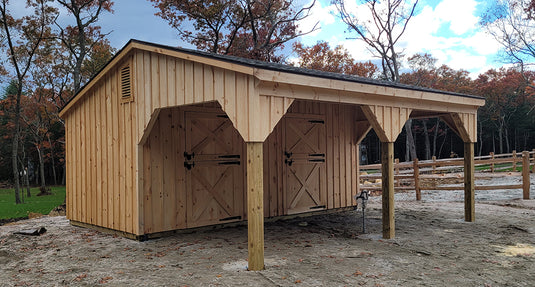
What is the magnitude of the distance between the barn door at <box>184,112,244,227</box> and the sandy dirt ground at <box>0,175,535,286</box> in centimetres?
37

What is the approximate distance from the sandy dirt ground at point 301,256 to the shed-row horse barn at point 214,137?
1.55ft

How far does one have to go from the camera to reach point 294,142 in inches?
380

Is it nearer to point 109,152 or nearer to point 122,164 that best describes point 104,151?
point 109,152

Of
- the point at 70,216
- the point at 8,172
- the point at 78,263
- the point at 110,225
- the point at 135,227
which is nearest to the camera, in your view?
the point at 78,263

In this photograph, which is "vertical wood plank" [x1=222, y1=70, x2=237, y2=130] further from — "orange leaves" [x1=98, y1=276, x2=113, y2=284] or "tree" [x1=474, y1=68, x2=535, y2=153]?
"tree" [x1=474, y1=68, x2=535, y2=153]

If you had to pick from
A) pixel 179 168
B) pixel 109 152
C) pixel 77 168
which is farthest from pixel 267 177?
pixel 77 168

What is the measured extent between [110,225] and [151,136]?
2061mm

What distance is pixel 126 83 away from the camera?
25.5 feet

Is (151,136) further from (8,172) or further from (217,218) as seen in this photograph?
(8,172)

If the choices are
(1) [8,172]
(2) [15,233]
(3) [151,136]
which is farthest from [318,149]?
(1) [8,172]

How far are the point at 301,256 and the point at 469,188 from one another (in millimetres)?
4879

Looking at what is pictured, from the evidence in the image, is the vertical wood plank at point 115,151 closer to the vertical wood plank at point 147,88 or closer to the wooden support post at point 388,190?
the vertical wood plank at point 147,88

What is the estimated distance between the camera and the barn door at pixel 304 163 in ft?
31.4

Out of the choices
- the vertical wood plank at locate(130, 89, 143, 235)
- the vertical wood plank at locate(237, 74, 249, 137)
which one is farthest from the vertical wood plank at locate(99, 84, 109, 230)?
the vertical wood plank at locate(237, 74, 249, 137)
